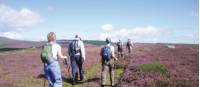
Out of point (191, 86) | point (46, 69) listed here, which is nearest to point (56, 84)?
point (46, 69)

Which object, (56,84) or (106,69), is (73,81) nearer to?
(106,69)

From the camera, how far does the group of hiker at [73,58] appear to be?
11.0m

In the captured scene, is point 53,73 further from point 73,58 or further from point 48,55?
point 73,58

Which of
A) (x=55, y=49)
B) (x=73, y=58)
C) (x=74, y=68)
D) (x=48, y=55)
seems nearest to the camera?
(x=48, y=55)

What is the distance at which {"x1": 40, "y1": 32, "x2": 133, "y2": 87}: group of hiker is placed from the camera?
11.0m

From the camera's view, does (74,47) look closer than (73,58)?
Yes

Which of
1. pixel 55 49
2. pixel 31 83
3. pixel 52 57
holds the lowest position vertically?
pixel 31 83

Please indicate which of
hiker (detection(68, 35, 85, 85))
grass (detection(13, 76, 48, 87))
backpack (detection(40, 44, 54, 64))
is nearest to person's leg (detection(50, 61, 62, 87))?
backpack (detection(40, 44, 54, 64))

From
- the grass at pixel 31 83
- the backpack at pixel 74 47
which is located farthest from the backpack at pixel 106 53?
the grass at pixel 31 83

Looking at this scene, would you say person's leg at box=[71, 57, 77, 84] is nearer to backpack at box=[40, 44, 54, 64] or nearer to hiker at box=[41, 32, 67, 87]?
hiker at box=[41, 32, 67, 87]

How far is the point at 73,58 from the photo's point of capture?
669 inches

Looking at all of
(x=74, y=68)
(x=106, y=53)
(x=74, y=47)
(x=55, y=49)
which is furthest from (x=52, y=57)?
(x=74, y=68)

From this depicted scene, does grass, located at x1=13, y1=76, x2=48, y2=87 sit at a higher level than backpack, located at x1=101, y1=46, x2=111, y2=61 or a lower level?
lower

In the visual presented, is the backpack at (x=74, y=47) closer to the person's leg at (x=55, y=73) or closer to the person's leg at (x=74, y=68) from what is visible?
the person's leg at (x=74, y=68)
